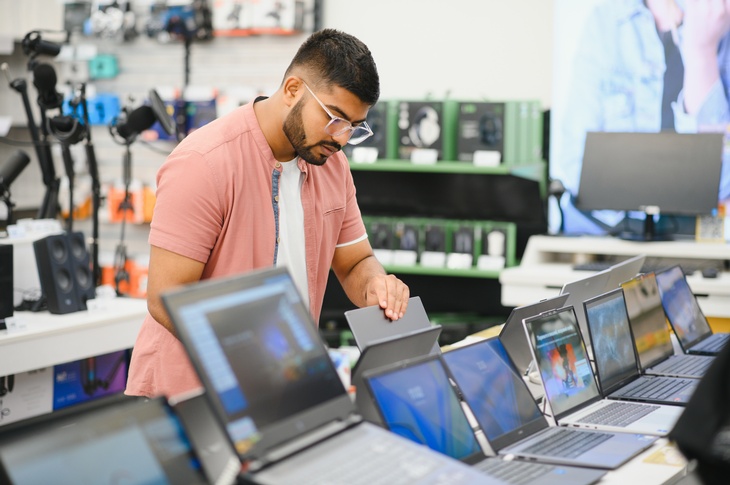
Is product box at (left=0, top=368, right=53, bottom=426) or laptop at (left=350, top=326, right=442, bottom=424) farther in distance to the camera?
product box at (left=0, top=368, right=53, bottom=426)

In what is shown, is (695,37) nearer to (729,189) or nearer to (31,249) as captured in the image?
(729,189)

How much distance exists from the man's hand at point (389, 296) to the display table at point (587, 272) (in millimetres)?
2356

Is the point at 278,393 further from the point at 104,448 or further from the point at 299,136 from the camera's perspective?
the point at 299,136

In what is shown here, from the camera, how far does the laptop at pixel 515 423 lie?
1.93m

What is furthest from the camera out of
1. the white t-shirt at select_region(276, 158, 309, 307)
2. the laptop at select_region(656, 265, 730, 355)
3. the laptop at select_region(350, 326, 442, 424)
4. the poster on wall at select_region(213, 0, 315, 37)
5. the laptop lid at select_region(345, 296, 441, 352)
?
the poster on wall at select_region(213, 0, 315, 37)

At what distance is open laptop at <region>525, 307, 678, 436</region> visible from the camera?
2.20 m

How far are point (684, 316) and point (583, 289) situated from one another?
684 millimetres

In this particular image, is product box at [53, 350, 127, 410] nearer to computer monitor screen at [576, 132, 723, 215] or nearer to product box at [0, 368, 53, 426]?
product box at [0, 368, 53, 426]

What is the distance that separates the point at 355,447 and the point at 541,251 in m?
3.78

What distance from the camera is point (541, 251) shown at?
508cm

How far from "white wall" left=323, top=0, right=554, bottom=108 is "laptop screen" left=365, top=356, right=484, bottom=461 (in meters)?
3.61

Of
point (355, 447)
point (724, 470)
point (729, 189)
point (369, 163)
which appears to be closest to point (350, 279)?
point (355, 447)

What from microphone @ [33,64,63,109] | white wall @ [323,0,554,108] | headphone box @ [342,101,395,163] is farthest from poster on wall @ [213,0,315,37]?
microphone @ [33,64,63,109]

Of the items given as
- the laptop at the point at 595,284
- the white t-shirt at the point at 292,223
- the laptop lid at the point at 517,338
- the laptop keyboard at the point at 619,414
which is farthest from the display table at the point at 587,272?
the white t-shirt at the point at 292,223
